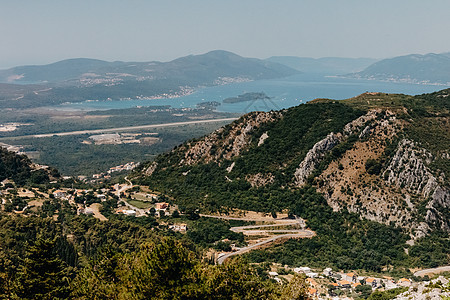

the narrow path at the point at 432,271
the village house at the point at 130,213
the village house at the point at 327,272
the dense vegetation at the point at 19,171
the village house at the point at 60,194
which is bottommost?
the narrow path at the point at 432,271

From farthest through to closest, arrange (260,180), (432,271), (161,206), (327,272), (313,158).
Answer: (260,180) < (313,158) < (161,206) < (432,271) < (327,272)

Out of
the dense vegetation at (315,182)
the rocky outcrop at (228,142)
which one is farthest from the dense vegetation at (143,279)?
the rocky outcrop at (228,142)

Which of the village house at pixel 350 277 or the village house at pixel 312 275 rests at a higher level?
the village house at pixel 312 275

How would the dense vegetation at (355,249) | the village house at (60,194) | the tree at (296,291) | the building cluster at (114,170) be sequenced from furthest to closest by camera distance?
the building cluster at (114,170), the village house at (60,194), the dense vegetation at (355,249), the tree at (296,291)

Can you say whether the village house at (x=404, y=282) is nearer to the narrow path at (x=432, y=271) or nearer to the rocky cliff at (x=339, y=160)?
the narrow path at (x=432, y=271)

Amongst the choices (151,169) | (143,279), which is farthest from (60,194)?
(143,279)

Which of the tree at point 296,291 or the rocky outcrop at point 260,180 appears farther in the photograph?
the rocky outcrop at point 260,180

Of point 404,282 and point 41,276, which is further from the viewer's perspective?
point 404,282

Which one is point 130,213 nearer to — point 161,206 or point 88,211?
point 161,206

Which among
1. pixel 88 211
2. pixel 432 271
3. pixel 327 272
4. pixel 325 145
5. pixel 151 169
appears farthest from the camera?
pixel 151 169
